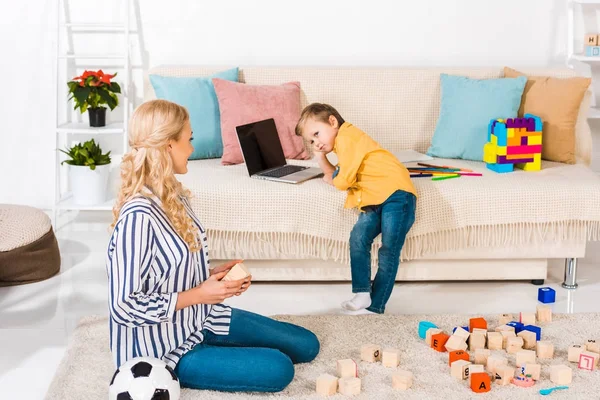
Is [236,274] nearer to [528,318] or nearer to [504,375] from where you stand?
[504,375]

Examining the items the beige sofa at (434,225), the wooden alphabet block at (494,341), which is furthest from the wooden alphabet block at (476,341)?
the beige sofa at (434,225)

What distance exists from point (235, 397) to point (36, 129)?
2.48 meters

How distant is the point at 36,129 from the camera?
440 cm

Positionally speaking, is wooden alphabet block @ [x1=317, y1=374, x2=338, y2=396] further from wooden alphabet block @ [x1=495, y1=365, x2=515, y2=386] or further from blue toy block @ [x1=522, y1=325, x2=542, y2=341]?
blue toy block @ [x1=522, y1=325, x2=542, y2=341]

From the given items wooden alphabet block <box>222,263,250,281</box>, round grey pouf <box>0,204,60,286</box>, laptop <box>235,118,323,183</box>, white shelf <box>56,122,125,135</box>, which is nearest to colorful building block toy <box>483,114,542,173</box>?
laptop <box>235,118,323,183</box>

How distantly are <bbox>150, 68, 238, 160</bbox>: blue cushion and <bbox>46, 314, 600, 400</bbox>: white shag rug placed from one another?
1.01m

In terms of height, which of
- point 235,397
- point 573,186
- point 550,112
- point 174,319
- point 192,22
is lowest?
point 235,397

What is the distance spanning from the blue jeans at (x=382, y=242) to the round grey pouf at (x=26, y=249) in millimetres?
1273

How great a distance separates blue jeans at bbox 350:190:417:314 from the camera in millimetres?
3074

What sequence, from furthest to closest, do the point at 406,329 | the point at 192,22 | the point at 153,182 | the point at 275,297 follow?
1. the point at 192,22
2. the point at 275,297
3. the point at 406,329
4. the point at 153,182

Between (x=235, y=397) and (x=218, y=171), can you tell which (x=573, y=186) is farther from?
(x=235, y=397)

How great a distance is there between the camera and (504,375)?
8.21ft

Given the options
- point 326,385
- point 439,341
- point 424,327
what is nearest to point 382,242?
point 424,327

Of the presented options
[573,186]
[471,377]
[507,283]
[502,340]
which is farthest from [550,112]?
[471,377]
